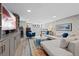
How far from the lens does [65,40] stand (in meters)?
2.56

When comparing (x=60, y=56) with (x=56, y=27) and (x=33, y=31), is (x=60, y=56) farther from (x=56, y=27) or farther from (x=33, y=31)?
(x=56, y=27)

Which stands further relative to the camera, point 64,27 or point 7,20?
point 64,27

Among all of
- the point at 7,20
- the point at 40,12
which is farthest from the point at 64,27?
the point at 7,20

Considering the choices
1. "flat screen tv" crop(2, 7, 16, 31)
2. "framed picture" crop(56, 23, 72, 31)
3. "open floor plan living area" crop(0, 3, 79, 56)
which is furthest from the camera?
"framed picture" crop(56, 23, 72, 31)

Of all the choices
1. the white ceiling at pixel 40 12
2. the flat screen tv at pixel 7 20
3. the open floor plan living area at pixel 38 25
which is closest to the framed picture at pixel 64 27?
the open floor plan living area at pixel 38 25

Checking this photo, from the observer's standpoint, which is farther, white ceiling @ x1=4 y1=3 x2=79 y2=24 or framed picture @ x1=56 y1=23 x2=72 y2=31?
framed picture @ x1=56 y1=23 x2=72 y2=31

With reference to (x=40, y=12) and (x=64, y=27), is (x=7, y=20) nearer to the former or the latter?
(x=40, y=12)

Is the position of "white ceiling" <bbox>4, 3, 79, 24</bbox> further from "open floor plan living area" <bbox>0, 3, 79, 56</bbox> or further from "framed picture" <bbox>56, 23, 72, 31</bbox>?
"framed picture" <bbox>56, 23, 72, 31</bbox>

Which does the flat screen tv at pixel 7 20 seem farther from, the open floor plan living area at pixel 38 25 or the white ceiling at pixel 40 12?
the white ceiling at pixel 40 12

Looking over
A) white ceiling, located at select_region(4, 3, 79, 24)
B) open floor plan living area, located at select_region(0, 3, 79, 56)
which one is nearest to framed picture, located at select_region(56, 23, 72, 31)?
open floor plan living area, located at select_region(0, 3, 79, 56)

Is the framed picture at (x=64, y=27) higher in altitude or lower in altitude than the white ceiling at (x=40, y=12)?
lower

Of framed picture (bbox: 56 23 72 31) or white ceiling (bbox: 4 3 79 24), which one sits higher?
white ceiling (bbox: 4 3 79 24)

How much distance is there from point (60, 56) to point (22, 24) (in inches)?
73.1

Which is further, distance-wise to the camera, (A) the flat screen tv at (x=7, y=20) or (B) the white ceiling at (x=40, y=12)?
(B) the white ceiling at (x=40, y=12)
